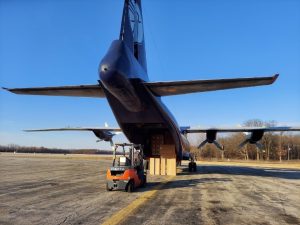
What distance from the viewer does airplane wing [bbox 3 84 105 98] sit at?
16.1m

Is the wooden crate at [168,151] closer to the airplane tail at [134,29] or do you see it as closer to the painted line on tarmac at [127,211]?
the airplane tail at [134,29]

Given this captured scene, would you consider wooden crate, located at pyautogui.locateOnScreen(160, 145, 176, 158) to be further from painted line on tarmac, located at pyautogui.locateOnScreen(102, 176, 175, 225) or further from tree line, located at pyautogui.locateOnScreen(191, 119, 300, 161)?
tree line, located at pyautogui.locateOnScreen(191, 119, 300, 161)

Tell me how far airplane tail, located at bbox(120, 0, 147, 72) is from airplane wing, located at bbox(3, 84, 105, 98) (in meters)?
3.19

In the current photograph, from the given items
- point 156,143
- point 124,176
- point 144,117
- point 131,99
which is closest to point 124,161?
point 124,176

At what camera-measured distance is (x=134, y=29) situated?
18.4m

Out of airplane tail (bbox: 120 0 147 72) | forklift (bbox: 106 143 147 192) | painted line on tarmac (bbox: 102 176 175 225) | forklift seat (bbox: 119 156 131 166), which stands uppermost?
airplane tail (bbox: 120 0 147 72)

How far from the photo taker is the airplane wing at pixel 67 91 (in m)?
16.1

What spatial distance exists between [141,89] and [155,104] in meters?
2.12

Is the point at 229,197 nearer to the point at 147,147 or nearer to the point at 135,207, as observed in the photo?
the point at 135,207

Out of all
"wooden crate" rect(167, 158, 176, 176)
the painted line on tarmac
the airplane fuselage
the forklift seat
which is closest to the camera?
the painted line on tarmac

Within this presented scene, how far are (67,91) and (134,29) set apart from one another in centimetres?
544

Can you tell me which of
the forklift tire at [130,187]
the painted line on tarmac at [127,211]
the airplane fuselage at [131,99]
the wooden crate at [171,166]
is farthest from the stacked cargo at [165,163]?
the painted line on tarmac at [127,211]

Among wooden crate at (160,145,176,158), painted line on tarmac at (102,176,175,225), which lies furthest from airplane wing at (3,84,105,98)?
wooden crate at (160,145,176,158)

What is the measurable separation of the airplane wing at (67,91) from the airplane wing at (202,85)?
3.18 metres
